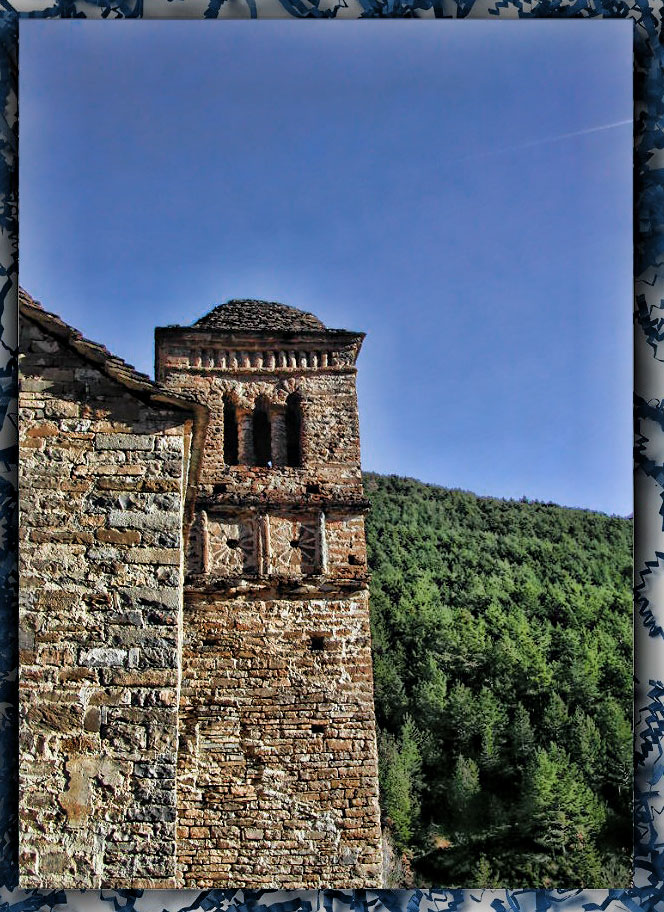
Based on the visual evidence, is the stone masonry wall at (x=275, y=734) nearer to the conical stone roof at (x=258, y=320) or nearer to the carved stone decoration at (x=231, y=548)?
the carved stone decoration at (x=231, y=548)

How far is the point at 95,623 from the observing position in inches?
181

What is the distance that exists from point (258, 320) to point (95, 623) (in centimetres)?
531

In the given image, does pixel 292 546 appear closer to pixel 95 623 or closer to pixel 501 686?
pixel 501 686

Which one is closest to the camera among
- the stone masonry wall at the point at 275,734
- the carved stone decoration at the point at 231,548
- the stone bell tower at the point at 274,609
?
the stone masonry wall at the point at 275,734

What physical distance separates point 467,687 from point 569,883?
3118mm

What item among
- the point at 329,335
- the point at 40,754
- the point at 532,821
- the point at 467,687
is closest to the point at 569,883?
the point at 532,821

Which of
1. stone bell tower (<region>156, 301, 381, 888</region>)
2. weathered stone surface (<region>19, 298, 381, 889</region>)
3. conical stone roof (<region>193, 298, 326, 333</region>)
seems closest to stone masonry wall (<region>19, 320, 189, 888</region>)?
weathered stone surface (<region>19, 298, 381, 889</region>)

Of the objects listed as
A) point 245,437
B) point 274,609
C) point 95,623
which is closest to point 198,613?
point 274,609

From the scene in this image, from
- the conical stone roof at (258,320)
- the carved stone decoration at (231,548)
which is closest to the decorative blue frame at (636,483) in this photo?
the conical stone roof at (258,320)

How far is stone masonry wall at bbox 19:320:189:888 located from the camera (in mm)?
4477

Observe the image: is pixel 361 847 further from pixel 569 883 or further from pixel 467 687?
pixel 569 883

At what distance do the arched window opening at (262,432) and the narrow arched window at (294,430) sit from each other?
0.18 meters

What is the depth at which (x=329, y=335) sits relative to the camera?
9594 millimetres

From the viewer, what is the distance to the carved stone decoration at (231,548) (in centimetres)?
918
